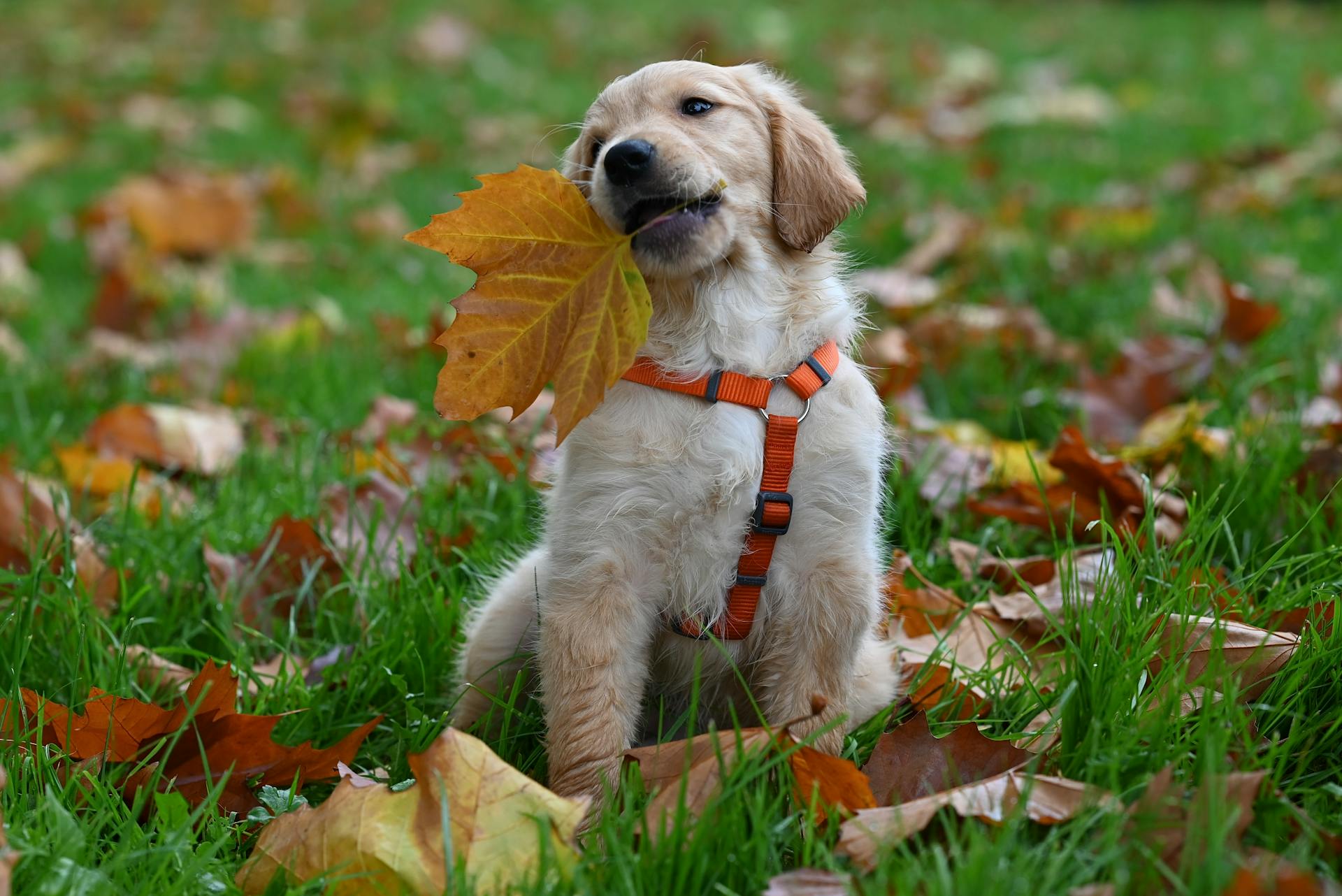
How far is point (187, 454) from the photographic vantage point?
3.51m

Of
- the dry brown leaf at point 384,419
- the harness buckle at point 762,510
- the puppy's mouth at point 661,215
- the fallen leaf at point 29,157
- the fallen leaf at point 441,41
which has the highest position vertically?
the puppy's mouth at point 661,215

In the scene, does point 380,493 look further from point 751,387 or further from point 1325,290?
point 1325,290

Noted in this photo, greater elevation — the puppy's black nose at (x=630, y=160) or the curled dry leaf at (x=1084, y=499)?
the puppy's black nose at (x=630, y=160)

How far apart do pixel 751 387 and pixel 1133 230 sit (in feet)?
12.5

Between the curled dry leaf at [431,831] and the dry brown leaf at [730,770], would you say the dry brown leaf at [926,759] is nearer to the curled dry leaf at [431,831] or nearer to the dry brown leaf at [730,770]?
the dry brown leaf at [730,770]

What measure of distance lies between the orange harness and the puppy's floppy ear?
0.82 ft

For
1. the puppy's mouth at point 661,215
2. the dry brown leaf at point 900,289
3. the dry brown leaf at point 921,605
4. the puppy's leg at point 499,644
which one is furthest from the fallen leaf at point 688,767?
the dry brown leaf at point 900,289

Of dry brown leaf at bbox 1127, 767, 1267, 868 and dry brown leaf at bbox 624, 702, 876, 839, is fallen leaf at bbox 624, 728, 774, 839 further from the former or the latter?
dry brown leaf at bbox 1127, 767, 1267, 868

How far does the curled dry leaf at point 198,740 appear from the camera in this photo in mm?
2047

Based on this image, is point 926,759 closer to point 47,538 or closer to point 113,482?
point 47,538

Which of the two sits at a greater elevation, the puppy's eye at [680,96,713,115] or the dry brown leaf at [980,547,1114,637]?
the puppy's eye at [680,96,713,115]

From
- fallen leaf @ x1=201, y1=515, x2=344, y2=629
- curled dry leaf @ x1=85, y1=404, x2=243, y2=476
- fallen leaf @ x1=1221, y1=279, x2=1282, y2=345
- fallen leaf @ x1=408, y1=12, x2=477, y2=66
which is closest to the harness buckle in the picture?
fallen leaf @ x1=201, y1=515, x2=344, y2=629

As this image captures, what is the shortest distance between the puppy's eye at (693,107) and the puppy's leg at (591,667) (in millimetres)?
824

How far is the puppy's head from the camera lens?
2.12 m
